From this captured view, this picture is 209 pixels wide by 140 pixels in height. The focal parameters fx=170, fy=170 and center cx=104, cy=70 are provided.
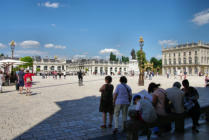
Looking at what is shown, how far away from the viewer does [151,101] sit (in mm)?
4477

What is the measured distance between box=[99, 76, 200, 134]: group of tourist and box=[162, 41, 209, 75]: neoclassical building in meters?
71.2

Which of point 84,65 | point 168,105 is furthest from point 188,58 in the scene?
point 168,105

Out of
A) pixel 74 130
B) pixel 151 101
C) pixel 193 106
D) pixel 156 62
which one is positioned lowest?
pixel 74 130

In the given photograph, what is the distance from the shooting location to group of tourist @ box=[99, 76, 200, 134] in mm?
4008

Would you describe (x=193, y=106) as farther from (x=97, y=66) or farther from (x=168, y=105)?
(x=97, y=66)

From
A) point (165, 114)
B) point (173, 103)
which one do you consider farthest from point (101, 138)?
point (173, 103)

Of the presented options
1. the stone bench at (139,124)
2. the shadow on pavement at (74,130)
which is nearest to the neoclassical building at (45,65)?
the shadow on pavement at (74,130)

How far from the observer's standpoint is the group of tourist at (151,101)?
4.01 meters

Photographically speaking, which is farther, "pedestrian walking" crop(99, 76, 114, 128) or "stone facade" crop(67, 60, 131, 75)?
"stone facade" crop(67, 60, 131, 75)

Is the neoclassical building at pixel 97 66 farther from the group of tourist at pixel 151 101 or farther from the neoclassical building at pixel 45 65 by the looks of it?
the group of tourist at pixel 151 101

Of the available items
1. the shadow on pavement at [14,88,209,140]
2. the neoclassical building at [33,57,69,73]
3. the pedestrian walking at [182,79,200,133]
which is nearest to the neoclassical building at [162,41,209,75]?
the neoclassical building at [33,57,69,73]

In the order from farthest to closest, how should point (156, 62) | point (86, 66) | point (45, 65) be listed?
1. point (156, 62)
2. point (86, 66)
3. point (45, 65)

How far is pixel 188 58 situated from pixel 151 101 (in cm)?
7925

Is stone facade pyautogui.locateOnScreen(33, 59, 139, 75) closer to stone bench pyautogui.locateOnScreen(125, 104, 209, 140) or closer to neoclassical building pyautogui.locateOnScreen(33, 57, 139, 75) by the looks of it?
neoclassical building pyautogui.locateOnScreen(33, 57, 139, 75)
